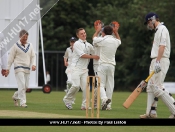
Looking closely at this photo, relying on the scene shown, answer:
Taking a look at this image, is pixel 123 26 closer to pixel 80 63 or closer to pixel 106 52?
pixel 80 63

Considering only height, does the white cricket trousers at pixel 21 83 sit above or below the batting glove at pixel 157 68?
below

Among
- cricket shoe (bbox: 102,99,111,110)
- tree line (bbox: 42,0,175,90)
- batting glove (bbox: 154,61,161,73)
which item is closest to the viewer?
batting glove (bbox: 154,61,161,73)

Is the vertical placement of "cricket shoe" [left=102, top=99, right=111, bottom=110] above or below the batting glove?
below

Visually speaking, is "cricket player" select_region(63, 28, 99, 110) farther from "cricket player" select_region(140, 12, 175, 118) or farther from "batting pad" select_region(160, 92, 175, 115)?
"batting pad" select_region(160, 92, 175, 115)

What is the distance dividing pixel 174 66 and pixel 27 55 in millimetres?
29862

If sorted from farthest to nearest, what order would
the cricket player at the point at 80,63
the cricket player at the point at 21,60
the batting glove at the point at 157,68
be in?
the cricket player at the point at 21,60, the cricket player at the point at 80,63, the batting glove at the point at 157,68

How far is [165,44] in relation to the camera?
46.3 ft

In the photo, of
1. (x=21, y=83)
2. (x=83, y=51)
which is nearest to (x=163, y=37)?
(x=83, y=51)

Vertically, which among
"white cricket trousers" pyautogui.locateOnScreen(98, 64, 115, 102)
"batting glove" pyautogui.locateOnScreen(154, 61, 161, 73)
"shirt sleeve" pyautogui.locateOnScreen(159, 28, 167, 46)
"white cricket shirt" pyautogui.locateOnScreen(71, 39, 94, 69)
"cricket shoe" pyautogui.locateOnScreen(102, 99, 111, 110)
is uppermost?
"shirt sleeve" pyautogui.locateOnScreen(159, 28, 167, 46)

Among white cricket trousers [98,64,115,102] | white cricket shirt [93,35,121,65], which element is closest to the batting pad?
white cricket trousers [98,64,115,102]

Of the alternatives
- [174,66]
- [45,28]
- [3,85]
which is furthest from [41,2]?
[45,28]

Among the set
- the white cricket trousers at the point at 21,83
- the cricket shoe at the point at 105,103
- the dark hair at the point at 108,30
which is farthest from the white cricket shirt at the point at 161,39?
the white cricket trousers at the point at 21,83

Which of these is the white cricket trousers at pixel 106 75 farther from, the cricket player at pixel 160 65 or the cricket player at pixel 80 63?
the cricket player at pixel 160 65

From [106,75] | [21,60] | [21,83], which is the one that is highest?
[21,60]
